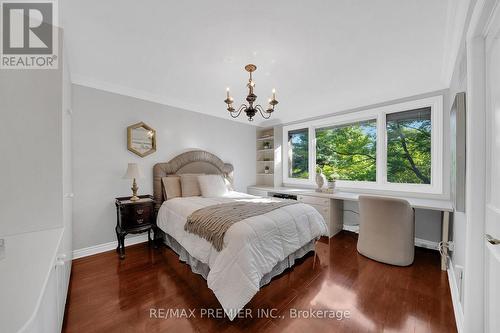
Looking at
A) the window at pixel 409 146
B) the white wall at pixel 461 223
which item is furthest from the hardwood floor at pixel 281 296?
the window at pixel 409 146

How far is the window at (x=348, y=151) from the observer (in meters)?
3.61

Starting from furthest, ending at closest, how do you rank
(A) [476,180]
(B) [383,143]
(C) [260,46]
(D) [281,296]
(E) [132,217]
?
(B) [383,143] < (E) [132,217] < (C) [260,46] < (D) [281,296] < (A) [476,180]

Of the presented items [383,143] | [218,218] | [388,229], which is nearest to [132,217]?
[218,218]

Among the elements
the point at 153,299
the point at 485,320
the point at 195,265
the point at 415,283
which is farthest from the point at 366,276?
the point at 153,299

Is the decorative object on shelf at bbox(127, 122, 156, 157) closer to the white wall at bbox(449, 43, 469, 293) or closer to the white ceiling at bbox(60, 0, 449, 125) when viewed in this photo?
the white ceiling at bbox(60, 0, 449, 125)

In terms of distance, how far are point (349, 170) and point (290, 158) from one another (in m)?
1.43

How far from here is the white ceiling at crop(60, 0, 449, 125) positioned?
1.56 metres

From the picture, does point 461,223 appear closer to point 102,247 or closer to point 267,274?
point 267,274

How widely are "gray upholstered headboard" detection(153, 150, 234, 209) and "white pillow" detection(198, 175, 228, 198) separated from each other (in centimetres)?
43

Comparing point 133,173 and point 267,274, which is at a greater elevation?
point 133,173

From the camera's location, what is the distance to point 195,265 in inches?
85.6

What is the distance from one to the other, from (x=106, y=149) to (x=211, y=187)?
1.64 metres

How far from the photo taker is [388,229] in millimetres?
2443

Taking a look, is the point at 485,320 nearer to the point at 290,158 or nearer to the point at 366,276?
the point at 366,276
